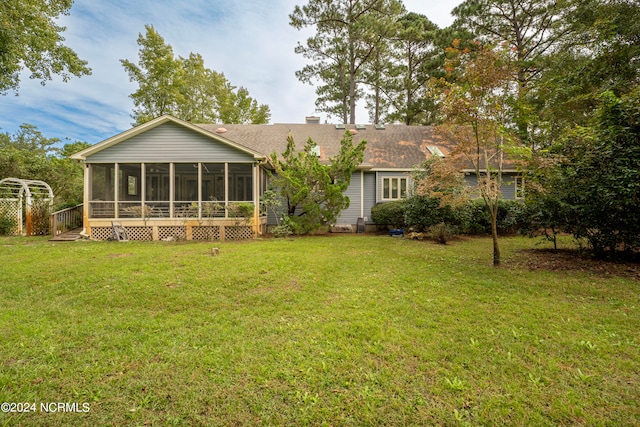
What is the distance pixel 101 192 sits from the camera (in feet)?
45.9

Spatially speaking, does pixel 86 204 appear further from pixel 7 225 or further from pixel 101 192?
pixel 7 225

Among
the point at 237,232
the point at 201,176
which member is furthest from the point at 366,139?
the point at 201,176

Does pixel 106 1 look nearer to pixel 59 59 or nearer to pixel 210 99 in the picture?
pixel 59 59

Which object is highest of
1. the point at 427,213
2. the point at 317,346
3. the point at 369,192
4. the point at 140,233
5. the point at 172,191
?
the point at 369,192

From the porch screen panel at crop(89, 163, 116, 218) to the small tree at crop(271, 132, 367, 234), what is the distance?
704cm

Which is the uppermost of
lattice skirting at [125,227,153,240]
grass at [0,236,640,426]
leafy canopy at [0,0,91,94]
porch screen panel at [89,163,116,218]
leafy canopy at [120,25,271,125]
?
leafy canopy at [120,25,271,125]

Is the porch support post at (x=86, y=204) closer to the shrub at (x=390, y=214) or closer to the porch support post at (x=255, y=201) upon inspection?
the porch support post at (x=255, y=201)

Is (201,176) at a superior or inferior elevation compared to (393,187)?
superior

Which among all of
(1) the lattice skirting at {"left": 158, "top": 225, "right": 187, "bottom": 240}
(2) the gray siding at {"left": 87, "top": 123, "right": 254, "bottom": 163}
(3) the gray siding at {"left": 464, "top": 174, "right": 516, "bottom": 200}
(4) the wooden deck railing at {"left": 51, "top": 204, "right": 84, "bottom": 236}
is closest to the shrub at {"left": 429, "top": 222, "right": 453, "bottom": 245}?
(3) the gray siding at {"left": 464, "top": 174, "right": 516, "bottom": 200}

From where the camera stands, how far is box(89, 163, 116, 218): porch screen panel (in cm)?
1118

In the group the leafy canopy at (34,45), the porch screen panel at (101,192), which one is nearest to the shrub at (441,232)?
the porch screen panel at (101,192)

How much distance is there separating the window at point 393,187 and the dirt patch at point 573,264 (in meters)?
6.91

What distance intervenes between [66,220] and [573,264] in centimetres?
1812

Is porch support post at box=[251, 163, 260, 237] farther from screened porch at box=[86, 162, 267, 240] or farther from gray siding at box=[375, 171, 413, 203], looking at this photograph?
gray siding at box=[375, 171, 413, 203]
